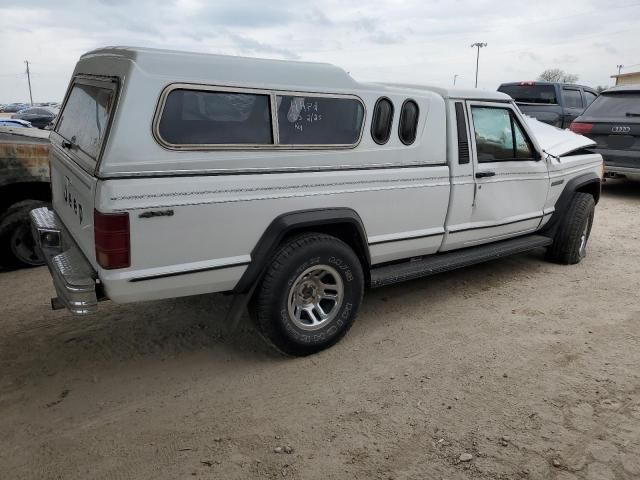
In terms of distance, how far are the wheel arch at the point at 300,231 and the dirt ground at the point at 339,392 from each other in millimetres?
691

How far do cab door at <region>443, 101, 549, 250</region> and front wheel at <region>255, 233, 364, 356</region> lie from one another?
1162 mm

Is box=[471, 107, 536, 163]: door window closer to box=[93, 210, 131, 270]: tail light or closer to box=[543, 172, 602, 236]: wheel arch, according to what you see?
box=[543, 172, 602, 236]: wheel arch

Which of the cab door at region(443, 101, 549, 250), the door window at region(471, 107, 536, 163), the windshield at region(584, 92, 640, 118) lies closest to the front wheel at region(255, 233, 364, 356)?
the cab door at region(443, 101, 549, 250)

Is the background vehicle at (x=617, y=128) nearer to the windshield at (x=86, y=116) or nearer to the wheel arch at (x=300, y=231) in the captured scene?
the wheel arch at (x=300, y=231)

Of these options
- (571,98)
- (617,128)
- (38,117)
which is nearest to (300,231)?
(617,128)

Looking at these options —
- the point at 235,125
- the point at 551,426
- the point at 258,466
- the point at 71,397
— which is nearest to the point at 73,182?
the point at 235,125

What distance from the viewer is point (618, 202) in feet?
28.8

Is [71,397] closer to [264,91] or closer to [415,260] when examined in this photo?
[264,91]

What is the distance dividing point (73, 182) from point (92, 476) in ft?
5.80

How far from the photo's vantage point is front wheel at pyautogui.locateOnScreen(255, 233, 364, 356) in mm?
3287

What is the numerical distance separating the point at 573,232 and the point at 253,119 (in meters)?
3.82

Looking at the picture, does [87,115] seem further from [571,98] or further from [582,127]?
[571,98]

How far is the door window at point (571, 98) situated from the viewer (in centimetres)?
1207

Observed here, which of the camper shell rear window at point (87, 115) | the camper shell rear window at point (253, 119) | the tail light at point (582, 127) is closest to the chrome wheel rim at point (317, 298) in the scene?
the camper shell rear window at point (253, 119)
